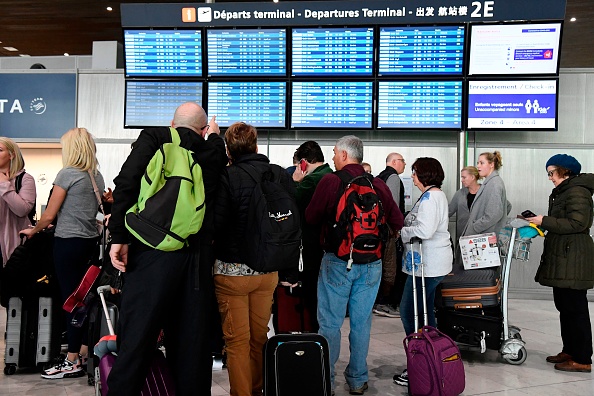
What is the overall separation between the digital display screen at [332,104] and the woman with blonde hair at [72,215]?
11.4 ft

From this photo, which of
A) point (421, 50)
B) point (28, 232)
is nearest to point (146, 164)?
point (28, 232)

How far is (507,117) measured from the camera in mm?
7082

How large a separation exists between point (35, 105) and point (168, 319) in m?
6.02

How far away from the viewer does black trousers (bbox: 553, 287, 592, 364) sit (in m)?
4.59

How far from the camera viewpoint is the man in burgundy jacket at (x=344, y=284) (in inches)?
150

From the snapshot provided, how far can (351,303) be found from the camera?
12.8ft

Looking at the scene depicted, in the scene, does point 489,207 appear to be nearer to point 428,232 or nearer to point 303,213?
point 428,232

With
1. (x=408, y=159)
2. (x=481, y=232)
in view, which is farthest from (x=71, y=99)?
(x=481, y=232)

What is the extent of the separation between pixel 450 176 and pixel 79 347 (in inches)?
203

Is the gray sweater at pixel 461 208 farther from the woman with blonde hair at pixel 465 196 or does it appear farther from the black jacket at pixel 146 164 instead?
the black jacket at pixel 146 164

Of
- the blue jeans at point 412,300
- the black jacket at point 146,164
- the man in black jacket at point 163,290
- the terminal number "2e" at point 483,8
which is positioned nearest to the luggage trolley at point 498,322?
the blue jeans at point 412,300

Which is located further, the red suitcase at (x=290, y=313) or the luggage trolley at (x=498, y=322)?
the luggage trolley at (x=498, y=322)

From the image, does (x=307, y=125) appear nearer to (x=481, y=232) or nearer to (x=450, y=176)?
(x=450, y=176)

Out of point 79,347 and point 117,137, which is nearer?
point 79,347
